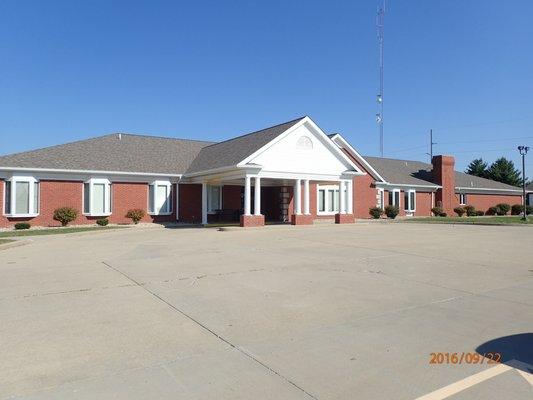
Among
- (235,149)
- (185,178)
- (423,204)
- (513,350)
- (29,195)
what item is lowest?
(513,350)

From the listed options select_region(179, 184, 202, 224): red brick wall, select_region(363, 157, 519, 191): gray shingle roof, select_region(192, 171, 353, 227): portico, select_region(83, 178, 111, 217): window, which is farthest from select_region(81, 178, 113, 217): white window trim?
select_region(363, 157, 519, 191): gray shingle roof

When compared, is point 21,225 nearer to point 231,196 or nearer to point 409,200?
point 231,196

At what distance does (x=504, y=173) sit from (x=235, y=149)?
59.3m

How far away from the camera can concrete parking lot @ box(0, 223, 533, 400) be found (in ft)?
12.3

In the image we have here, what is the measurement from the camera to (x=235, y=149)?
26.1 meters

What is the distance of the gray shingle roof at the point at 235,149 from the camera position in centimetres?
2383

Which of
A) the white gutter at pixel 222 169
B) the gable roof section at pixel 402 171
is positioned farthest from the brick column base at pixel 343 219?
the gable roof section at pixel 402 171

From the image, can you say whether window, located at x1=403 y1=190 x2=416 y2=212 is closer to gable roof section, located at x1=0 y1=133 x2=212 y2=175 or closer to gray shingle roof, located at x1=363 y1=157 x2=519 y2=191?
gray shingle roof, located at x1=363 y1=157 x2=519 y2=191

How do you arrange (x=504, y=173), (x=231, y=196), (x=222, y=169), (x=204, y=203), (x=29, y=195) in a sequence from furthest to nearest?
(x=504, y=173), (x=231, y=196), (x=204, y=203), (x=222, y=169), (x=29, y=195)

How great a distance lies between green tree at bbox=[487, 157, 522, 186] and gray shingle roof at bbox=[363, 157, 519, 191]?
24534 mm

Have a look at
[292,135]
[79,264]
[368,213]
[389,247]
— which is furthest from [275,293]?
[368,213]

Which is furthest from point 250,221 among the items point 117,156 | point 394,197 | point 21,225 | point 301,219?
point 394,197

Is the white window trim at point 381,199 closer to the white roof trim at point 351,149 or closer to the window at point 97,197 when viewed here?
the white roof trim at point 351,149

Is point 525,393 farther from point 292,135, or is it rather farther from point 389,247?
point 292,135
